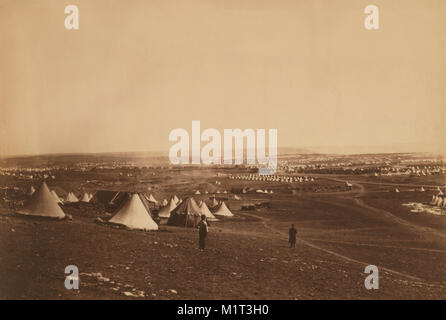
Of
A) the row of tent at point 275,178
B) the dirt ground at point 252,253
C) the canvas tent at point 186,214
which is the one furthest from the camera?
the row of tent at point 275,178

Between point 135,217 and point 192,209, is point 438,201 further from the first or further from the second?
point 135,217

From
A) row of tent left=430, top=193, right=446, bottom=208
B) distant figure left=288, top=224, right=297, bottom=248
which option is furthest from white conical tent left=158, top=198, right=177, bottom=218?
row of tent left=430, top=193, right=446, bottom=208

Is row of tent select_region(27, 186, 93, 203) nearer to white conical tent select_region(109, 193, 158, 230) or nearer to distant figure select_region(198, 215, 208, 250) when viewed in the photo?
white conical tent select_region(109, 193, 158, 230)

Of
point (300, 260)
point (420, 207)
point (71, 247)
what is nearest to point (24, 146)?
point (71, 247)

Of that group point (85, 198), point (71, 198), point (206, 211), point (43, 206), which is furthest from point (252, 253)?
point (43, 206)

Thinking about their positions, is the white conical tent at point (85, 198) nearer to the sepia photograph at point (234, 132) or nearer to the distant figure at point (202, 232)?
the sepia photograph at point (234, 132)

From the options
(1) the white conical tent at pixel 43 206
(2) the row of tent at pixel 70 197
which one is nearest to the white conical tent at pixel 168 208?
(2) the row of tent at pixel 70 197

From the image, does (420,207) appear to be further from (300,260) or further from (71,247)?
(71,247)
